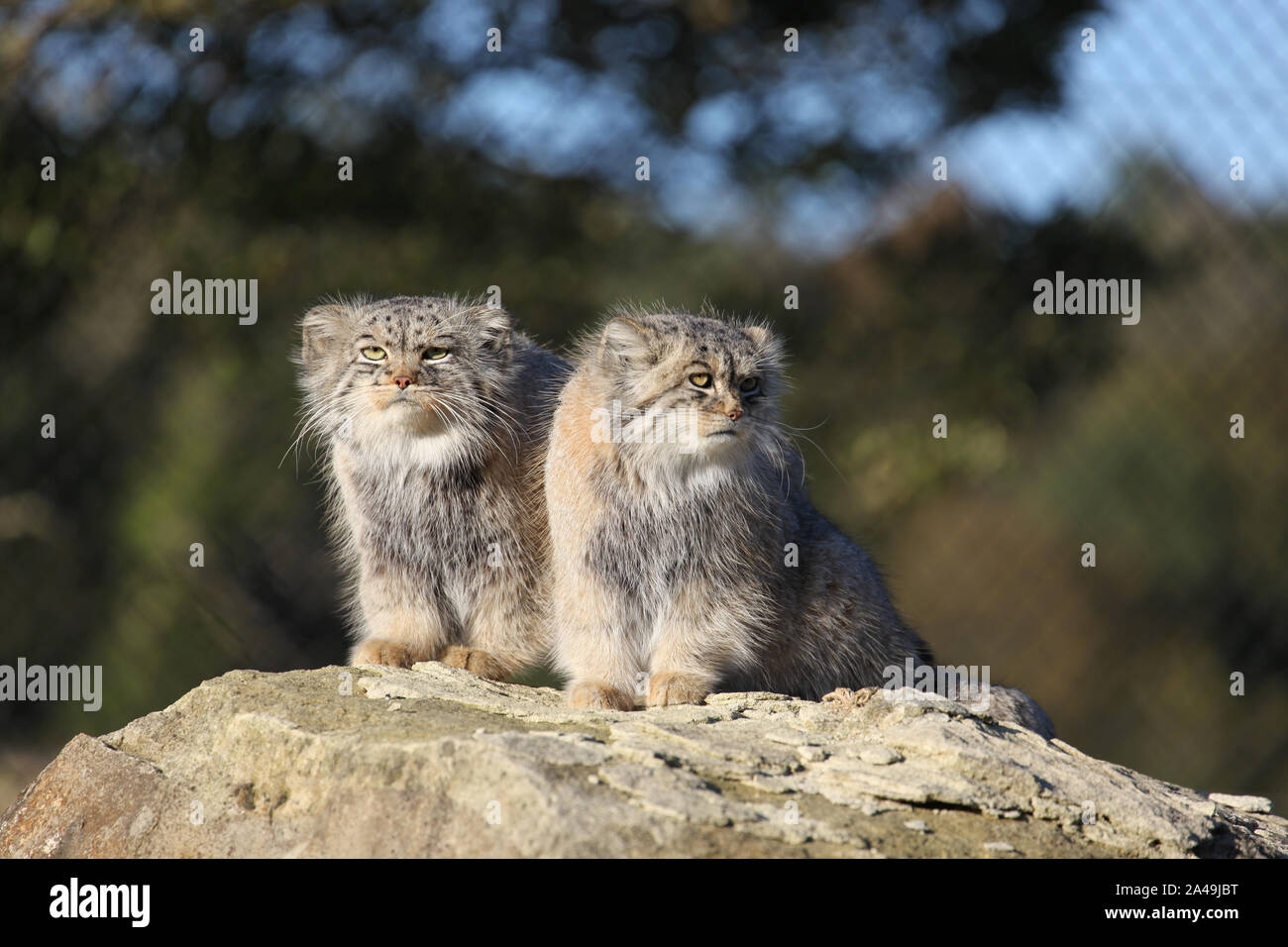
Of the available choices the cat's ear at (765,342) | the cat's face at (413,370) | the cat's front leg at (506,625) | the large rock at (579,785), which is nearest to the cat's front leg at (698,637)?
the large rock at (579,785)

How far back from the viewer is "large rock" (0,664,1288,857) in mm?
3777

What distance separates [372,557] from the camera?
Answer: 5.91 metres

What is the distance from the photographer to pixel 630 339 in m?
5.20

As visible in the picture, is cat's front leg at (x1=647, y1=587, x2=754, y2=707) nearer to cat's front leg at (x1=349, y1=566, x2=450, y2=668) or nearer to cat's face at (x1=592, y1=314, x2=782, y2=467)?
cat's face at (x1=592, y1=314, x2=782, y2=467)

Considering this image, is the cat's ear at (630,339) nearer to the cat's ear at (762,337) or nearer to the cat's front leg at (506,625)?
the cat's ear at (762,337)

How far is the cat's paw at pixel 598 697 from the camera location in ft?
16.8

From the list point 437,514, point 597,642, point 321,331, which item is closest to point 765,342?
point 597,642

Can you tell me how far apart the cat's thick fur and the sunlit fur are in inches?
10.9

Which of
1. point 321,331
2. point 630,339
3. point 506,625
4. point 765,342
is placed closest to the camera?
point 630,339

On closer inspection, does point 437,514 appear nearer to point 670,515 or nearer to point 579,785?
point 670,515

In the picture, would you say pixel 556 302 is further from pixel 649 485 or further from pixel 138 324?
pixel 649 485

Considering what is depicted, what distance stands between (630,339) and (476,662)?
1.62 meters

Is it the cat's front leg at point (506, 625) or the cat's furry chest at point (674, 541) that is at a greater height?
the cat's furry chest at point (674, 541)

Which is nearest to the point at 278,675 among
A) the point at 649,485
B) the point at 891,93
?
the point at 649,485
